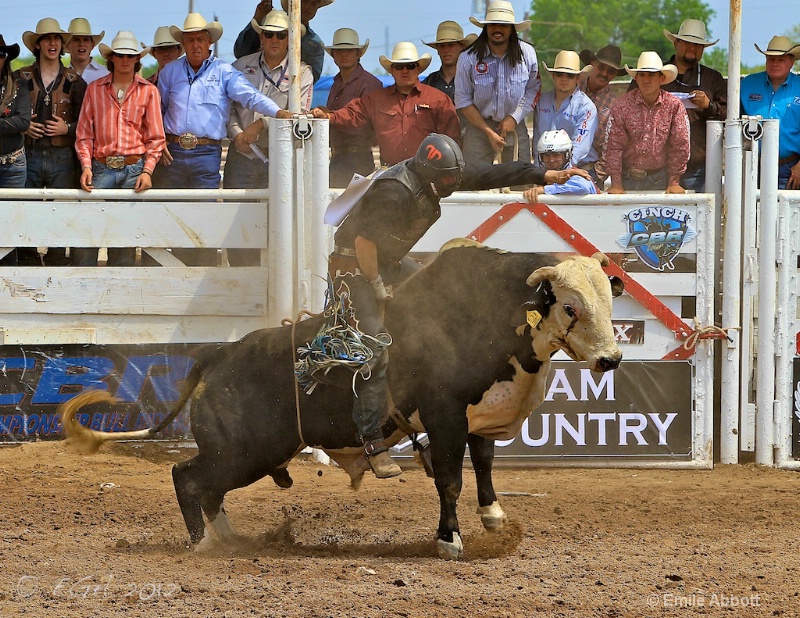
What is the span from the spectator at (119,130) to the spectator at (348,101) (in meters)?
1.39

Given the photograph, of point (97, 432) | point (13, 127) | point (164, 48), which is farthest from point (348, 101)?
point (97, 432)

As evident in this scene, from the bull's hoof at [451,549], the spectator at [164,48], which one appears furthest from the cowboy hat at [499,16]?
the bull's hoof at [451,549]

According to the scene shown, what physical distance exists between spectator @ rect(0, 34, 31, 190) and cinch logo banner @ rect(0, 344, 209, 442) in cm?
131

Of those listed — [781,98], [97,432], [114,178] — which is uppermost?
[781,98]

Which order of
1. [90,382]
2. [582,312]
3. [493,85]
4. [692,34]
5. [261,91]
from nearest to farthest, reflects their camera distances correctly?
[582,312] → [90,382] → [493,85] → [261,91] → [692,34]

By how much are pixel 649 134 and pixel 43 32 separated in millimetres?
4613

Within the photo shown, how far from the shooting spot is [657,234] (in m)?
7.87

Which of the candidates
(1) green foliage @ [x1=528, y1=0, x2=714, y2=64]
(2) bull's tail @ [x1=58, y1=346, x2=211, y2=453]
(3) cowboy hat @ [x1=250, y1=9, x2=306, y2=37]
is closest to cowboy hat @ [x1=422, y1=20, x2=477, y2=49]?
(3) cowboy hat @ [x1=250, y1=9, x2=306, y2=37]

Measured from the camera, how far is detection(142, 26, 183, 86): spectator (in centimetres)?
924

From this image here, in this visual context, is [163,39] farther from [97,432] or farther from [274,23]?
[97,432]

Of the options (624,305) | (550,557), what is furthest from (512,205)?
(550,557)

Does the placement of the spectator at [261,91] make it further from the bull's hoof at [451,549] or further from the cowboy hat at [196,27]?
the bull's hoof at [451,549]

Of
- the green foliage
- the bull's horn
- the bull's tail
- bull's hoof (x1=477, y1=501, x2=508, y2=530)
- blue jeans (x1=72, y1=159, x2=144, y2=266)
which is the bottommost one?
bull's hoof (x1=477, y1=501, x2=508, y2=530)

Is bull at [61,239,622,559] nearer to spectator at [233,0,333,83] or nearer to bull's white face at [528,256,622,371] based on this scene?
bull's white face at [528,256,622,371]
